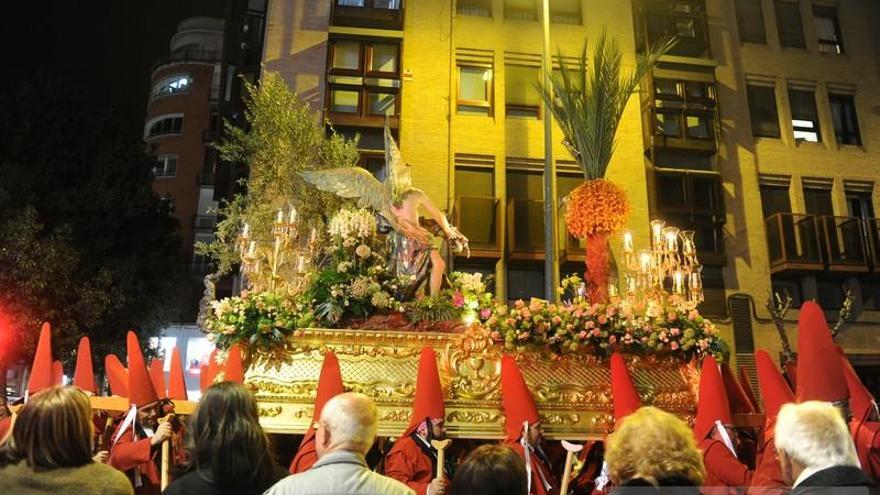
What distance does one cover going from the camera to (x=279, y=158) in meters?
16.1

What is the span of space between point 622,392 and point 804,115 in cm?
1979

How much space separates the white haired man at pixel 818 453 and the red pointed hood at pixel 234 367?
17.3ft

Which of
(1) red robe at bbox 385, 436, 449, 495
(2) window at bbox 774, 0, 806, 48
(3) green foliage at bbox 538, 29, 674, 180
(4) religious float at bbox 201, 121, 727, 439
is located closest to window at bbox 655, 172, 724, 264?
(2) window at bbox 774, 0, 806, 48

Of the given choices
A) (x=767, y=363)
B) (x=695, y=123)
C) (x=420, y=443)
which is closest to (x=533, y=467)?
(x=420, y=443)

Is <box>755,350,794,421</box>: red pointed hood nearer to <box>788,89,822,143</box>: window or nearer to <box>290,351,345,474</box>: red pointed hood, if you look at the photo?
<box>290,351,345,474</box>: red pointed hood

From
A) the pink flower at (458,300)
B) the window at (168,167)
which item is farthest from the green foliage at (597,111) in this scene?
the window at (168,167)

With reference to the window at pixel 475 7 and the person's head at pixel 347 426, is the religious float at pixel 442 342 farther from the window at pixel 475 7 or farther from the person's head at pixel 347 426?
the window at pixel 475 7

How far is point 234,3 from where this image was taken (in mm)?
26797

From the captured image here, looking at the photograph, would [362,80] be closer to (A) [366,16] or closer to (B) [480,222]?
(A) [366,16]

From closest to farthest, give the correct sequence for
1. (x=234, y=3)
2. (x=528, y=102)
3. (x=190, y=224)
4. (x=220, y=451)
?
(x=220, y=451)
(x=528, y=102)
(x=234, y=3)
(x=190, y=224)

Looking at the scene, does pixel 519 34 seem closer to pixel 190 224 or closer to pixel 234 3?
pixel 234 3

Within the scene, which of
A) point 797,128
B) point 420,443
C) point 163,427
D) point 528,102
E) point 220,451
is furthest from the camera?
point 797,128

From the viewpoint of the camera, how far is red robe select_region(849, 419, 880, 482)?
13.6 ft

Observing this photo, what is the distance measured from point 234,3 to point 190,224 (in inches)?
641
